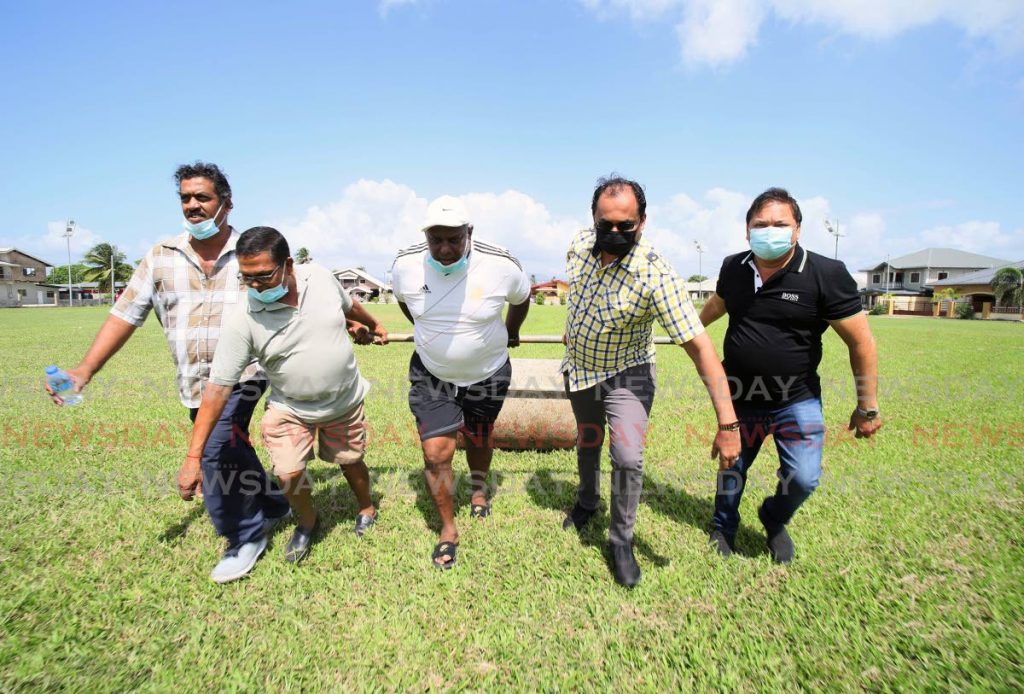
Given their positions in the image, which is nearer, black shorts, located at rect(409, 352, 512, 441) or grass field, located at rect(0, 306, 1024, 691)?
grass field, located at rect(0, 306, 1024, 691)

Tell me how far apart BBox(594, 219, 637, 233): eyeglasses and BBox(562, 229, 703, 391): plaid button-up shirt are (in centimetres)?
13

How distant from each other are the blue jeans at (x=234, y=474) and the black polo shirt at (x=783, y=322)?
3004mm

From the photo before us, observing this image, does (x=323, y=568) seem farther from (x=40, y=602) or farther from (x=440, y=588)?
(x=40, y=602)

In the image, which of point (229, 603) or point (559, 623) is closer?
point (559, 623)

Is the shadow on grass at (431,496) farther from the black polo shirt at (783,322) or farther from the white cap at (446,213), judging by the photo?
the black polo shirt at (783,322)

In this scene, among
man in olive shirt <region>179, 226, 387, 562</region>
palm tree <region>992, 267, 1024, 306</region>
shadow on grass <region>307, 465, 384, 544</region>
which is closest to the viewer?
man in olive shirt <region>179, 226, 387, 562</region>

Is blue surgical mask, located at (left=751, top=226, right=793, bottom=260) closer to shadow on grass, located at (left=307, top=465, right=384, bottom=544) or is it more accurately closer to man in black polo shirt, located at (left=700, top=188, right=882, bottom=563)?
man in black polo shirt, located at (left=700, top=188, right=882, bottom=563)

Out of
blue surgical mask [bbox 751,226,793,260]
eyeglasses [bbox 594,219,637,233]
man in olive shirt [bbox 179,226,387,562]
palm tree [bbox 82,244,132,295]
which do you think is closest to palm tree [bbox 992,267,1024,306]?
blue surgical mask [bbox 751,226,793,260]

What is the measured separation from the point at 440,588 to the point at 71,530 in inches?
106

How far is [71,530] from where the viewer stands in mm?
3557

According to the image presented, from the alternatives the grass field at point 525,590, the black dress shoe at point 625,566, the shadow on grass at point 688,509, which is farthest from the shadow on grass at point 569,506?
the shadow on grass at point 688,509

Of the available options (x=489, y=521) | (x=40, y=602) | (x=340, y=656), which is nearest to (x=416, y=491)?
(x=489, y=521)

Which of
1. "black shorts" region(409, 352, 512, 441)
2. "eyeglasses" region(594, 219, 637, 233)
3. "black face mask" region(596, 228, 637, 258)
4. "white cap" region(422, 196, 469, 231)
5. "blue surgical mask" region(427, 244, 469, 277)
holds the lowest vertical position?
"black shorts" region(409, 352, 512, 441)

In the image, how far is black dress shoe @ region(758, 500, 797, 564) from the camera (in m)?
3.18
